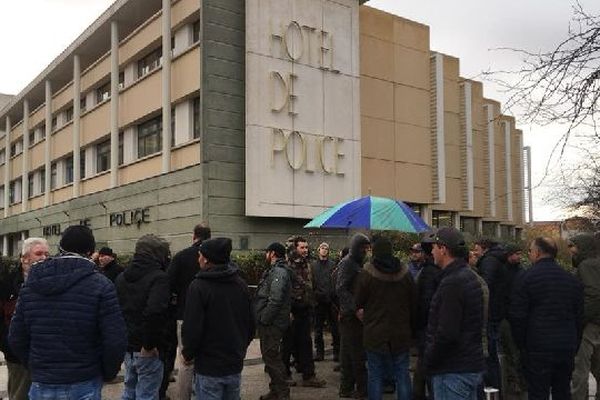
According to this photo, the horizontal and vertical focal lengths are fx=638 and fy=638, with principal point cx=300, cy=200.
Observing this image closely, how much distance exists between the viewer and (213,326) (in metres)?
5.16

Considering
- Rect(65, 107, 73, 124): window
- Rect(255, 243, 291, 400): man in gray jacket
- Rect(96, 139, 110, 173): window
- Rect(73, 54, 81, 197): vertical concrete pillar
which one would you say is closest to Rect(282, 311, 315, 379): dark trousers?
Rect(255, 243, 291, 400): man in gray jacket

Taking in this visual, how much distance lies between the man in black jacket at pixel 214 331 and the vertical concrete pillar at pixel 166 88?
17.0 m

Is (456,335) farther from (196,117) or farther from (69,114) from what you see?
(69,114)

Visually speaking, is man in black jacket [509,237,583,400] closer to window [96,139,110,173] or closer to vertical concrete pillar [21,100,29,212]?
window [96,139,110,173]

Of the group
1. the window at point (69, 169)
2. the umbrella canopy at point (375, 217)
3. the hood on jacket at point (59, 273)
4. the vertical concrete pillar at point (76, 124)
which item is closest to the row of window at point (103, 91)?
the vertical concrete pillar at point (76, 124)

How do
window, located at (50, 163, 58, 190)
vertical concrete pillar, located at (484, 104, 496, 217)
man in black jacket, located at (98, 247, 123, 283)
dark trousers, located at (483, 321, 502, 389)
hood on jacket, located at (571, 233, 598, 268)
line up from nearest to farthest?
hood on jacket, located at (571, 233, 598, 268)
dark trousers, located at (483, 321, 502, 389)
man in black jacket, located at (98, 247, 123, 283)
vertical concrete pillar, located at (484, 104, 496, 217)
window, located at (50, 163, 58, 190)

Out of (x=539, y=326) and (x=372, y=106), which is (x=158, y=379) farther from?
(x=372, y=106)

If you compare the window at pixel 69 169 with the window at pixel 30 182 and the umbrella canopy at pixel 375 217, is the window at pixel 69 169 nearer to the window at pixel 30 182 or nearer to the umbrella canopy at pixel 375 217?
the window at pixel 30 182

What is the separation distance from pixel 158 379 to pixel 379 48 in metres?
19.9

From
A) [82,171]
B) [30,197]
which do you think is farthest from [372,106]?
[30,197]

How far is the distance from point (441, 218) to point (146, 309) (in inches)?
921

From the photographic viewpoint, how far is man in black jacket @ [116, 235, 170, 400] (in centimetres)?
A: 605

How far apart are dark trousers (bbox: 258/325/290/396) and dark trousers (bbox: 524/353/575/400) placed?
113 inches

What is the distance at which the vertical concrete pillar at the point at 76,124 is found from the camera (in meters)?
29.8
